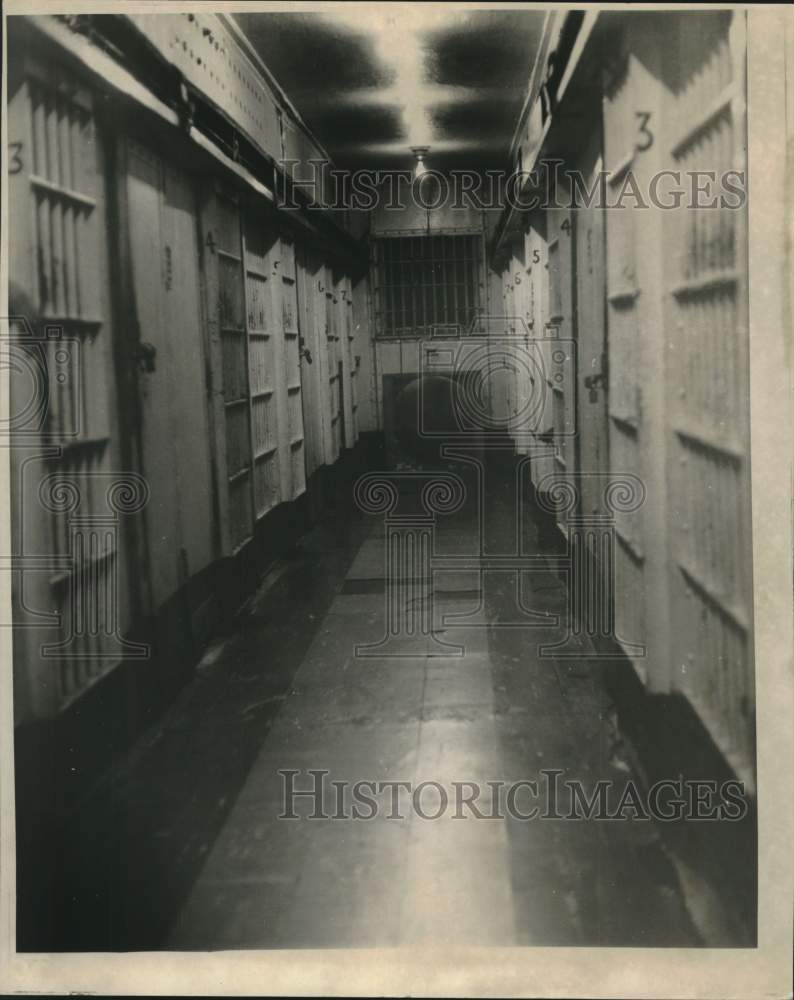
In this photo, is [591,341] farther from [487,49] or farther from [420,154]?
[420,154]

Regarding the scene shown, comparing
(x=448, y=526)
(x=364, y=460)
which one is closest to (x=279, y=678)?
(x=448, y=526)

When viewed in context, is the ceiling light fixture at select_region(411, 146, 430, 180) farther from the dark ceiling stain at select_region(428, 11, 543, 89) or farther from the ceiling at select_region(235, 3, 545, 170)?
the dark ceiling stain at select_region(428, 11, 543, 89)

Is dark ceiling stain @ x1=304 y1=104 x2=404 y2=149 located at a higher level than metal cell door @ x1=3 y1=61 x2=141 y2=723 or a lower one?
higher

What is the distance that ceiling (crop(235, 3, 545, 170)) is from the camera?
357 centimetres

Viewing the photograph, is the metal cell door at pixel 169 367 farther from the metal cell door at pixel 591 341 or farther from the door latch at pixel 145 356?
the metal cell door at pixel 591 341

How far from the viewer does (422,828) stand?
201 cm

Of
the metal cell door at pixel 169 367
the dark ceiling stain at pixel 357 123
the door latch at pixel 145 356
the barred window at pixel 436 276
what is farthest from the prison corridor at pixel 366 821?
the barred window at pixel 436 276

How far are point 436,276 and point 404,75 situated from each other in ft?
11.3

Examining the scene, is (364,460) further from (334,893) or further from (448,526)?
(334,893)

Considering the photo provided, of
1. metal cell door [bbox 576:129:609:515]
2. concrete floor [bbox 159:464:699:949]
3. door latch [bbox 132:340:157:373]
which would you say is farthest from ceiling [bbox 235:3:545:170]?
concrete floor [bbox 159:464:699:949]

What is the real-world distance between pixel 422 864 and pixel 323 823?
28 centimetres

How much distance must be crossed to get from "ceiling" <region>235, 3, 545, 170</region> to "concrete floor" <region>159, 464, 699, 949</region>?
2.15 meters

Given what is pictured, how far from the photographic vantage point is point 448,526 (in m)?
4.77

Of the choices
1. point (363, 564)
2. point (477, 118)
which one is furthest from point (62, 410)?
point (477, 118)
